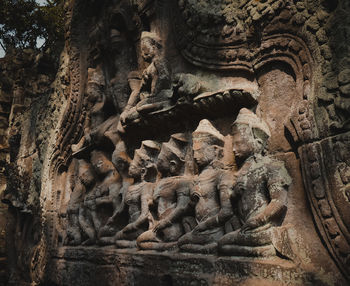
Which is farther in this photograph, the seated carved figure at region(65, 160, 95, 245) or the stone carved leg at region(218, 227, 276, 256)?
the seated carved figure at region(65, 160, 95, 245)

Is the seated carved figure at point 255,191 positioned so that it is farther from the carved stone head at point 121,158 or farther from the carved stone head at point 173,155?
the carved stone head at point 121,158

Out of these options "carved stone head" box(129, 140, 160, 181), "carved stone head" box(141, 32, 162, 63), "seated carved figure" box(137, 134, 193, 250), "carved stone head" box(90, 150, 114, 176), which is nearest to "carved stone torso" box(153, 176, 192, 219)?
"seated carved figure" box(137, 134, 193, 250)

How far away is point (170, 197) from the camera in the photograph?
3873 mm

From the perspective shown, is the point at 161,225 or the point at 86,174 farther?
the point at 86,174

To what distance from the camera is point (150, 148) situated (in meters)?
4.36

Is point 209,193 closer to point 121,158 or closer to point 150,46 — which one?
point 121,158

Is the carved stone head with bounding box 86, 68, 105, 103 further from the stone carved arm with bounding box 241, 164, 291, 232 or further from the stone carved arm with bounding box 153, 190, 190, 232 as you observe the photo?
the stone carved arm with bounding box 241, 164, 291, 232

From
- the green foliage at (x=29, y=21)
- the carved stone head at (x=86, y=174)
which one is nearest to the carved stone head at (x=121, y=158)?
the carved stone head at (x=86, y=174)

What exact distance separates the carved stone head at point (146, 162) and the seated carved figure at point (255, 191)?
131 cm

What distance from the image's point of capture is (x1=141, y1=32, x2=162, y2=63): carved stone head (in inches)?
177

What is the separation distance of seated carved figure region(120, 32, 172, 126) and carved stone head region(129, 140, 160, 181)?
0.40 meters

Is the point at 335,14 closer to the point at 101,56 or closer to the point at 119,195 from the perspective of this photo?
the point at 119,195

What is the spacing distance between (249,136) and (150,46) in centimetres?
203

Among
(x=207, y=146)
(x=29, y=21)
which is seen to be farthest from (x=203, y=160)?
(x=29, y=21)
